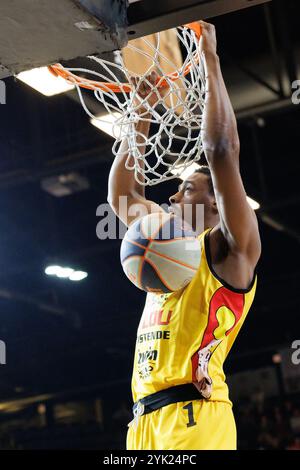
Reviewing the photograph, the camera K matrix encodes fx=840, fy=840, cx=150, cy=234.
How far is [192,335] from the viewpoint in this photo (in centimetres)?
317

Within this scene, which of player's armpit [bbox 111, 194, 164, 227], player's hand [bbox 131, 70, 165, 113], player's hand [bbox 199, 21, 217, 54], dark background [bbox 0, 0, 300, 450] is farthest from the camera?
dark background [bbox 0, 0, 300, 450]

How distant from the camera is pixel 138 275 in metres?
3.11

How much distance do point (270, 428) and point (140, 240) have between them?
32.9 feet

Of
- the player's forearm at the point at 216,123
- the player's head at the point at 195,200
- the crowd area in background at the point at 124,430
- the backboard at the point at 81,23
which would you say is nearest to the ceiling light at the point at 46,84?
the player's head at the point at 195,200

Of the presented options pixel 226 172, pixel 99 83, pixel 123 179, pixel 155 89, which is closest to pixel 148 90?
pixel 155 89

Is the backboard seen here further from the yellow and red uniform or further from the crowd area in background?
the crowd area in background

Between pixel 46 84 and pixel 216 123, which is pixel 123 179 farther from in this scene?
pixel 46 84

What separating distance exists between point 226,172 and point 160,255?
399 mm

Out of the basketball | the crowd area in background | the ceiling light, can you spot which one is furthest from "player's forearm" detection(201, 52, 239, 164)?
the crowd area in background

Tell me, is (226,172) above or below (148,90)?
below

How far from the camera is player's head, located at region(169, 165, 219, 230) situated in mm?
3527

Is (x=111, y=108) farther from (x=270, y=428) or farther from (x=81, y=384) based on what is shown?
(x=81, y=384)

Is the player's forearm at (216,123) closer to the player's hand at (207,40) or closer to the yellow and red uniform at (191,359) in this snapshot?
the player's hand at (207,40)
